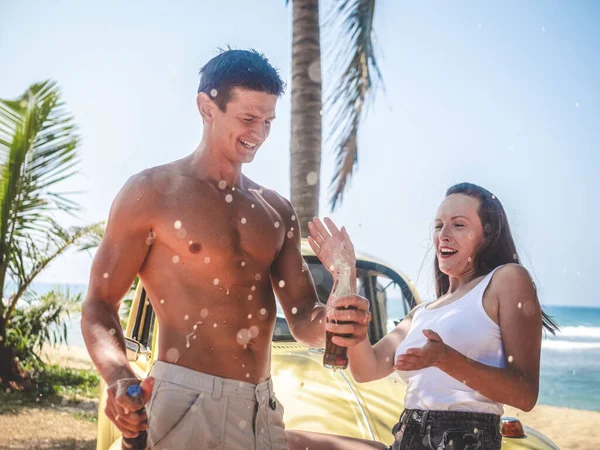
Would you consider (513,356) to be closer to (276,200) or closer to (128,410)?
(276,200)

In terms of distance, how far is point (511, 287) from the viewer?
2459 millimetres

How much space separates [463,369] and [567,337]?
52053mm

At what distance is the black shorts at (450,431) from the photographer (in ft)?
7.79

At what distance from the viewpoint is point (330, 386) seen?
11.6 ft

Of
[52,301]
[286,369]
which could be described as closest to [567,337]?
[52,301]

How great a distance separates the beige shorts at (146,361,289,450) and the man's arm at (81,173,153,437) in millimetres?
276

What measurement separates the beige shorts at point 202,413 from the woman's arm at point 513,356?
29.0 inches

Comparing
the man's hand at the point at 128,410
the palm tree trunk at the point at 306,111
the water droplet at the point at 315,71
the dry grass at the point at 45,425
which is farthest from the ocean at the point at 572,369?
the man's hand at the point at 128,410

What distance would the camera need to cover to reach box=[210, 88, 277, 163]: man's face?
2703mm

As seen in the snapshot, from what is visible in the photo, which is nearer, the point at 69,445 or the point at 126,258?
the point at 126,258

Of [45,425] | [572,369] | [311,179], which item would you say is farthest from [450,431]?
[572,369]

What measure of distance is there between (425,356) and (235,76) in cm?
135

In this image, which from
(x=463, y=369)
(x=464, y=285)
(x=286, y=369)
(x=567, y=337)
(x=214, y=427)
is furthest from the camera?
(x=567, y=337)

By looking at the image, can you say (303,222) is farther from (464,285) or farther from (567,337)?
(567,337)
